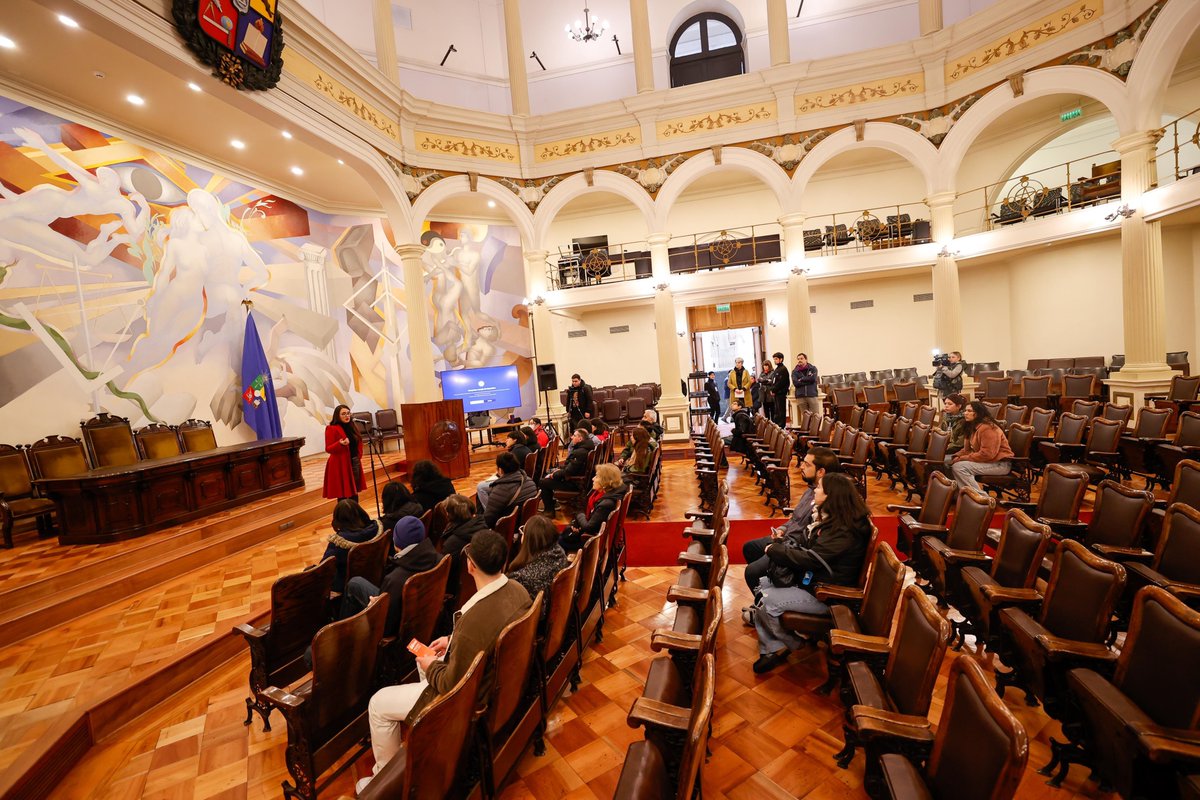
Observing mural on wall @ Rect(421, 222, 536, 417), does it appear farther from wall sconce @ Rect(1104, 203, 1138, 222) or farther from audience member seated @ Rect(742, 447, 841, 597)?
wall sconce @ Rect(1104, 203, 1138, 222)

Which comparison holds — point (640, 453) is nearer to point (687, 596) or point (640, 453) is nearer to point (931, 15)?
point (687, 596)

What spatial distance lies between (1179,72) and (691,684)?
12.5m

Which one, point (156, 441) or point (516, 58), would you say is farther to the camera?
point (516, 58)

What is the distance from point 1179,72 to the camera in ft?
26.7

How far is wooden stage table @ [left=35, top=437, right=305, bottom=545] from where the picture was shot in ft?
14.7

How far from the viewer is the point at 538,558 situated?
2393 millimetres

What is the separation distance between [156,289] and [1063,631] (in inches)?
367

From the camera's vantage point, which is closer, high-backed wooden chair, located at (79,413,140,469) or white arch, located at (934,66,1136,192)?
high-backed wooden chair, located at (79,413,140,469)

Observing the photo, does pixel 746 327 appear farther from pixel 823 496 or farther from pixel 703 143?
pixel 823 496

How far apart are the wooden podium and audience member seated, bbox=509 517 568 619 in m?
4.94

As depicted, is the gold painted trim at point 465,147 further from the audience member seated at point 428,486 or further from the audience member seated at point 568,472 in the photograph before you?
the audience member seated at point 428,486

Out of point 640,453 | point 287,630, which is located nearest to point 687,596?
point 287,630

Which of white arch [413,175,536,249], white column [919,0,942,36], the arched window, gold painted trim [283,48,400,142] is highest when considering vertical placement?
the arched window

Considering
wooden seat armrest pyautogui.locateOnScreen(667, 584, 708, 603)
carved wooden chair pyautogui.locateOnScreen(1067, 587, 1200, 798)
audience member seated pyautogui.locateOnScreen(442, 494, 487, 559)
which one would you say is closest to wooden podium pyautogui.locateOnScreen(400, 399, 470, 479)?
audience member seated pyautogui.locateOnScreen(442, 494, 487, 559)
